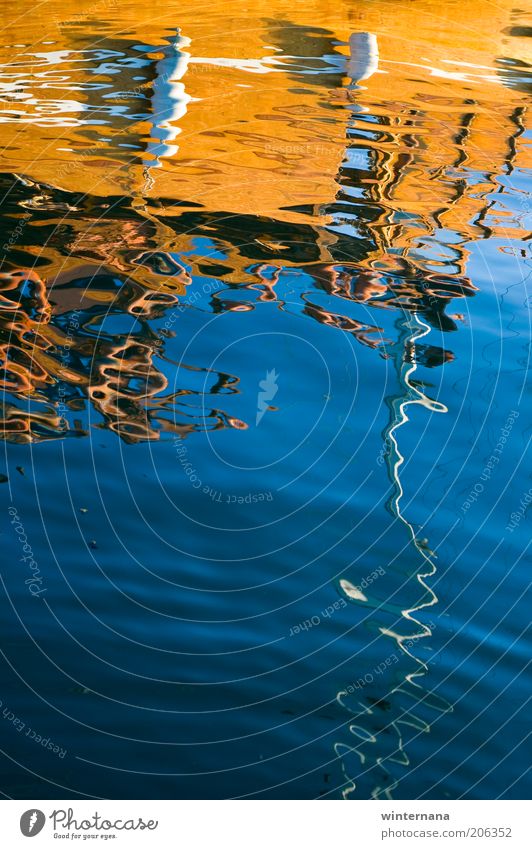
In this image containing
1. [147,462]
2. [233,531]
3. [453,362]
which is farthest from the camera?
[453,362]

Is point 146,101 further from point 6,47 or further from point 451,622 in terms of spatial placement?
point 451,622

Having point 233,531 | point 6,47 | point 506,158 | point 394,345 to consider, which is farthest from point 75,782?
point 6,47

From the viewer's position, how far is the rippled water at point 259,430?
341 centimetres

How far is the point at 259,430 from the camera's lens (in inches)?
199

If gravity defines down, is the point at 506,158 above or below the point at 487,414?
above

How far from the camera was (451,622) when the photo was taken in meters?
4.00

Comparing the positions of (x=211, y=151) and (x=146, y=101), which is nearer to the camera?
(x=211, y=151)

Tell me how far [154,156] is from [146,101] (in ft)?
4.01

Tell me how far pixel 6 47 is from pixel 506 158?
5091mm

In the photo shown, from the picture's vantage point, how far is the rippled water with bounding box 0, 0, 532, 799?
11.2ft

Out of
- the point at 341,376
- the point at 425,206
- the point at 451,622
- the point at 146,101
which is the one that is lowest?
the point at 451,622

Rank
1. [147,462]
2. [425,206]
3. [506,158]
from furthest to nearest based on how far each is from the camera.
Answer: [506,158] < [425,206] < [147,462]

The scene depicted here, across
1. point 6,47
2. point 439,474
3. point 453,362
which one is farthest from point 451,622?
point 6,47

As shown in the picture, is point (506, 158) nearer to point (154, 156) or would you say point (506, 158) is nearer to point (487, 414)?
point (154, 156)
